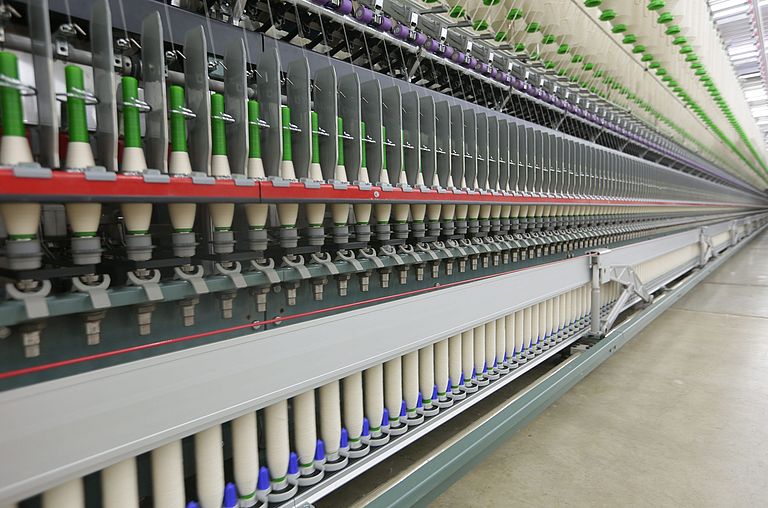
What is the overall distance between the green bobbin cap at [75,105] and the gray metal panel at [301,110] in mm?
527

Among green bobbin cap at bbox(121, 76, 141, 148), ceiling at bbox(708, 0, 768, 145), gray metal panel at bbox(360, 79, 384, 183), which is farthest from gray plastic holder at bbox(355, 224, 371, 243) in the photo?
ceiling at bbox(708, 0, 768, 145)

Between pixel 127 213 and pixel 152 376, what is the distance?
0.35m

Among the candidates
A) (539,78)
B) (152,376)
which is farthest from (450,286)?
(539,78)

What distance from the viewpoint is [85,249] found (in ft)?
3.00

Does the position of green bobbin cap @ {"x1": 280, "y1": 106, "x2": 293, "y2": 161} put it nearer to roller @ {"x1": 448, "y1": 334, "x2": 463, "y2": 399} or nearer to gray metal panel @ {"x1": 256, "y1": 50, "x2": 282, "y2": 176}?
gray metal panel @ {"x1": 256, "y1": 50, "x2": 282, "y2": 176}

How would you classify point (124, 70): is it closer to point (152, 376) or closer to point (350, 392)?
point (152, 376)

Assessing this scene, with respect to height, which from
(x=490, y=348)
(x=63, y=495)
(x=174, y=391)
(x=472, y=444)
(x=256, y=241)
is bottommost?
(x=472, y=444)

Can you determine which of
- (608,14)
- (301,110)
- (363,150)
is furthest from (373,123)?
(608,14)

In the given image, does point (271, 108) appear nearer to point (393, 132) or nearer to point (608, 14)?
point (393, 132)

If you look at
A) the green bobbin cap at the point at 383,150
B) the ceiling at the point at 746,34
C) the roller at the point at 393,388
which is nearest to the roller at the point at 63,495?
the roller at the point at 393,388

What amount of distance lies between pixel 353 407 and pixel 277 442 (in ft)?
1.03

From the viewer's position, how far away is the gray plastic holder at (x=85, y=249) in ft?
2.99

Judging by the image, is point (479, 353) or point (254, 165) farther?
point (479, 353)

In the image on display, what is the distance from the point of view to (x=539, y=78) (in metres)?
2.88
